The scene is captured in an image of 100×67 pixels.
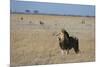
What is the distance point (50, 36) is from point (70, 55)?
0.29 metres

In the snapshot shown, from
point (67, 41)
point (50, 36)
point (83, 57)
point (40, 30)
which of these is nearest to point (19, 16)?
point (40, 30)

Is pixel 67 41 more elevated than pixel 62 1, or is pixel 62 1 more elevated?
pixel 62 1

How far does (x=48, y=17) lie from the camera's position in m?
1.96

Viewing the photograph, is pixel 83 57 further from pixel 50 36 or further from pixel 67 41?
pixel 50 36

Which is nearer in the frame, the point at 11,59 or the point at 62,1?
the point at 11,59

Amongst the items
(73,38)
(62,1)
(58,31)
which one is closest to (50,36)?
(58,31)

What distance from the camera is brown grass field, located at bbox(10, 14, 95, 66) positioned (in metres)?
1.85

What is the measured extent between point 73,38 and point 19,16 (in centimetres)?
60

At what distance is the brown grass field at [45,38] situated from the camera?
6.07ft

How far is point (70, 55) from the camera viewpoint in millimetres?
2023

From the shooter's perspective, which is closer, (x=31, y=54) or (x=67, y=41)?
(x=31, y=54)

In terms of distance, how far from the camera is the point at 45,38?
1.95 metres

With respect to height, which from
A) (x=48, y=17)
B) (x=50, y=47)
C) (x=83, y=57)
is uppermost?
(x=48, y=17)
